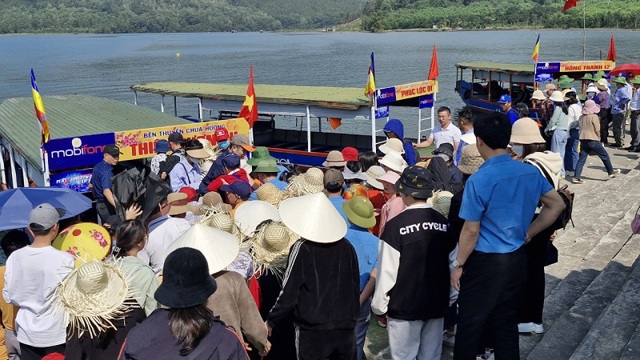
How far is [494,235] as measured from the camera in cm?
365

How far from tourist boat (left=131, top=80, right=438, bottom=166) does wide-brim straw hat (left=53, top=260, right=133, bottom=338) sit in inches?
272

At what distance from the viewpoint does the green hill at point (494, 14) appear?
302ft

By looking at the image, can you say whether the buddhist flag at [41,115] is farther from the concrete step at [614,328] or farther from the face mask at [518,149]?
the concrete step at [614,328]

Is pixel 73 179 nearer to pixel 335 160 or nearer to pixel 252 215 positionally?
pixel 335 160

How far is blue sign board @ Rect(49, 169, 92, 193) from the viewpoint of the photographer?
340 inches

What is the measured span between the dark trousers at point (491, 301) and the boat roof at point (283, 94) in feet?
29.6

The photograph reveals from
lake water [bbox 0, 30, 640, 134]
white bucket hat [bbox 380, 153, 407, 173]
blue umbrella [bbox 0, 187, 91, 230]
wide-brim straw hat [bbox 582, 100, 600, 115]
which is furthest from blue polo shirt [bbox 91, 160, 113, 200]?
lake water [bbox 0, 30, 640, 134]

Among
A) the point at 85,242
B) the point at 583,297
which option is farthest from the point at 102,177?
the point at 583,297

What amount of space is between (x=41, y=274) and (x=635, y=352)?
4.15m

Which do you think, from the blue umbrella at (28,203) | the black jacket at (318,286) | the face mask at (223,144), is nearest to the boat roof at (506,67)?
the face mask at (223,144)

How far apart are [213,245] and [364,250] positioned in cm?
117

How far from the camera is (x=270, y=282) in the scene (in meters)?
4.52

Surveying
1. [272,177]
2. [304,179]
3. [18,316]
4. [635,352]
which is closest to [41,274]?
[18,316]

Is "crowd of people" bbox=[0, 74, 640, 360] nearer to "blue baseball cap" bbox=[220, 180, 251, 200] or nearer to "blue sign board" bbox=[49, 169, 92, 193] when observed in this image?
"blue baseball cap" bbox=[220, 180, 251, 200]
